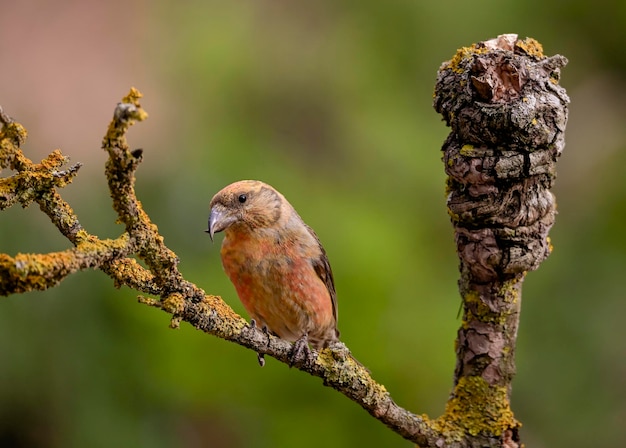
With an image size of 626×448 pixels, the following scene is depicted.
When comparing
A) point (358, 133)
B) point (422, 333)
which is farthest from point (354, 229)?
point (358, 133)

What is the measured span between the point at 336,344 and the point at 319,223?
83.3 inches

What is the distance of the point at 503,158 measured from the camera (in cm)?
204

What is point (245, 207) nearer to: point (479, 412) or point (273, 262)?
point (273, 262)

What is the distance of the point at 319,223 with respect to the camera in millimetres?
4332

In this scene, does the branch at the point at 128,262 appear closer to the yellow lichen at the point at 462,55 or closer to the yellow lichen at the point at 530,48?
the yellow lichen at the point at 462,55

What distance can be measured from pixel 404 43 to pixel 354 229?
1.49 m

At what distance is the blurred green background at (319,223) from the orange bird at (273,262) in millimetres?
943

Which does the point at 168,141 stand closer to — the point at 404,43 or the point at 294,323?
the point at 404,43

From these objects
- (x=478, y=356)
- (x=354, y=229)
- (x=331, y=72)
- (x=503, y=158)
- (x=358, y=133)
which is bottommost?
(x=478, y=356)

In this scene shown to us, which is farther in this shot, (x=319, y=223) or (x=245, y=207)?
(x=319, y=223)

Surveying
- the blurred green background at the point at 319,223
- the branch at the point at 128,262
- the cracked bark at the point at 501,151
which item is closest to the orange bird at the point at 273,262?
the branch at the point at 128,262

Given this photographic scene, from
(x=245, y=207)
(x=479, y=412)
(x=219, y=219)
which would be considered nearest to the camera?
(x=479, y=412)

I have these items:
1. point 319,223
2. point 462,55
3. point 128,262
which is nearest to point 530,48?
point 462,55

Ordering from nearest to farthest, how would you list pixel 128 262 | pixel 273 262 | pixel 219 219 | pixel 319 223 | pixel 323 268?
1. pixel 128 262
2. pixel 219 219
3. pixel 273 262
4. pixel 323 268
5. pixel 319 223
